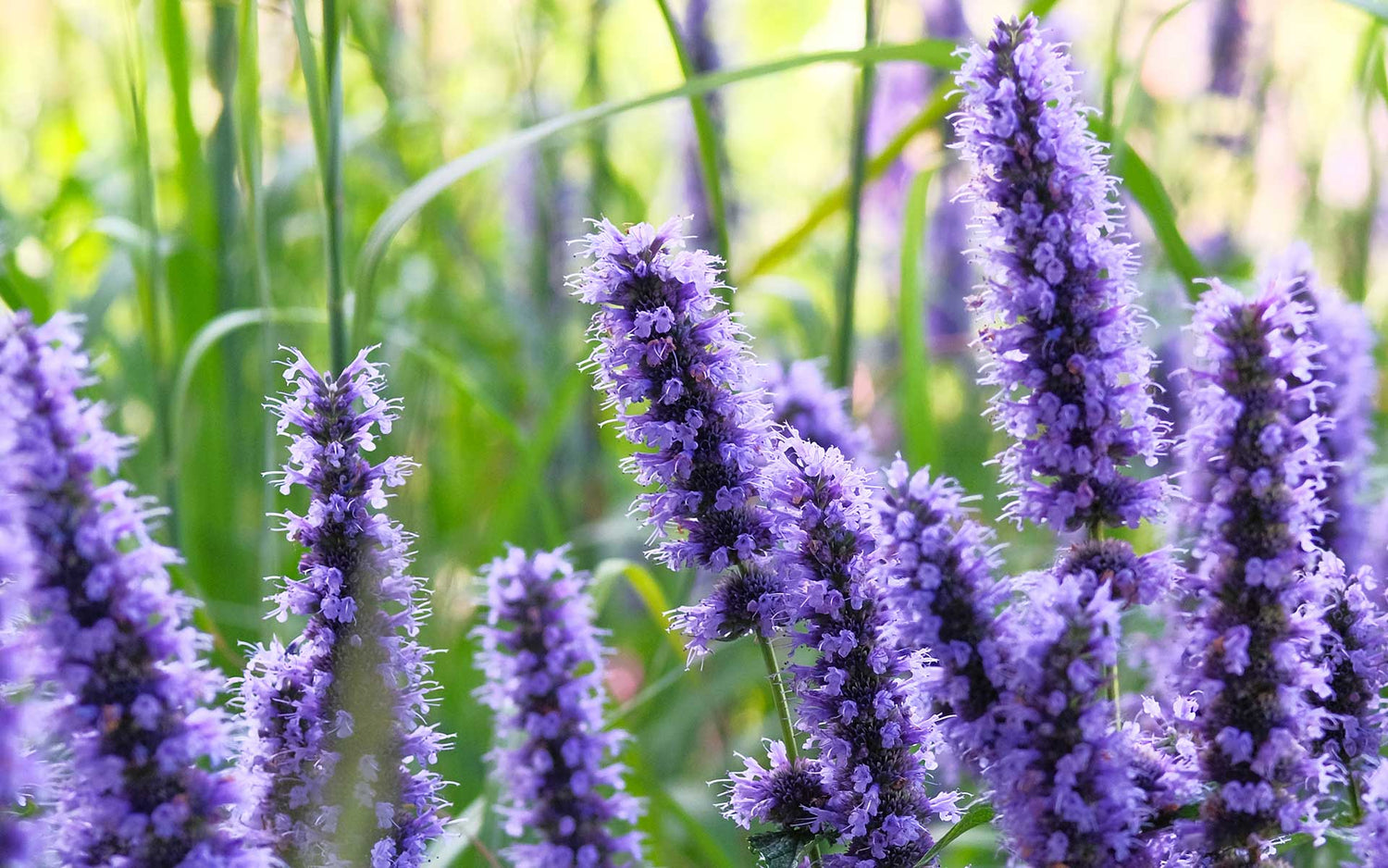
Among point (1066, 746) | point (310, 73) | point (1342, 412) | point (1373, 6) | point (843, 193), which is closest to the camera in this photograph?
point (1066, 746)

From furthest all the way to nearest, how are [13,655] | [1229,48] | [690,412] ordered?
[1229,48], [690,412], [13,655]

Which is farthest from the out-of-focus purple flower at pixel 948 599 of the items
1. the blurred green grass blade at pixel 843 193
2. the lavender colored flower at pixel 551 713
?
the blurred green grass blade at pixel 843 193

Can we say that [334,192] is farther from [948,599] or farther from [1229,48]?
[1229,48]

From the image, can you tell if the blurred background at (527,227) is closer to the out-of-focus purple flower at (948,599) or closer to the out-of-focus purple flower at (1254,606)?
the out-of-focus purple flower at (1254,606)

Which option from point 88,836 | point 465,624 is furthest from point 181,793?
point 465,624

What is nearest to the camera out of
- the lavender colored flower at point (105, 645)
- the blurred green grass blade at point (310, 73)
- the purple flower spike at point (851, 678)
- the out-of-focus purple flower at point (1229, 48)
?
the lavender colored flower at point (105, 645)

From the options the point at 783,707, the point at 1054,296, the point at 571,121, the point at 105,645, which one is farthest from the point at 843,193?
the point at 105,645

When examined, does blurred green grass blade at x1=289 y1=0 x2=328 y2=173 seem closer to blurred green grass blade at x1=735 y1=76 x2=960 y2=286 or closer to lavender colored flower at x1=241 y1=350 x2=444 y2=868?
lavender colored flower at x1=241 y1=350 x2=444 y2=868
